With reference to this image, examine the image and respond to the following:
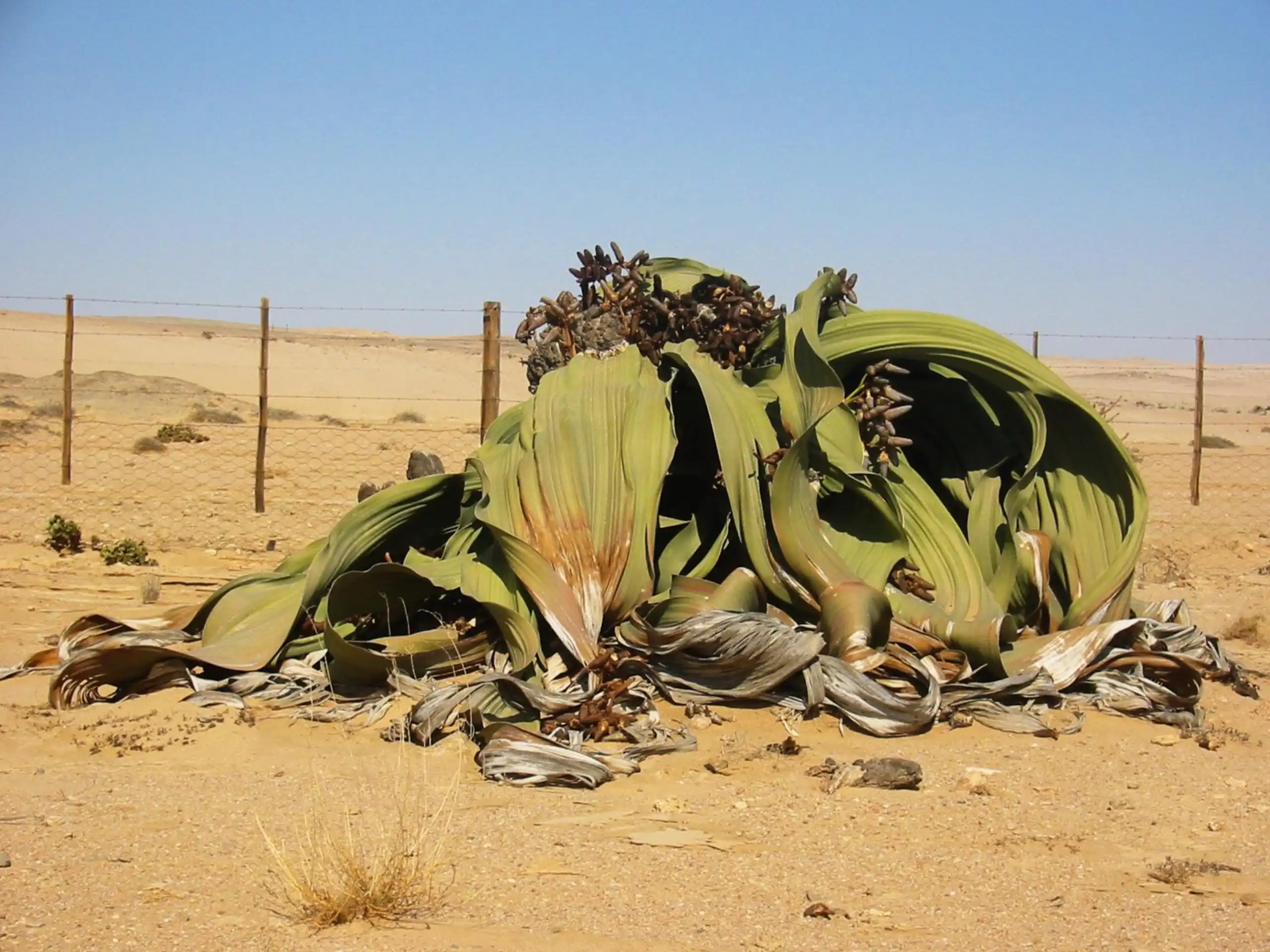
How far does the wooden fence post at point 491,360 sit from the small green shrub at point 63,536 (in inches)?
100

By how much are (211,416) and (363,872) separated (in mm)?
23841

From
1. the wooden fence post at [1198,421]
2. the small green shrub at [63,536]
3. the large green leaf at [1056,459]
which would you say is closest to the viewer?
the large green leaf at [1056,459]

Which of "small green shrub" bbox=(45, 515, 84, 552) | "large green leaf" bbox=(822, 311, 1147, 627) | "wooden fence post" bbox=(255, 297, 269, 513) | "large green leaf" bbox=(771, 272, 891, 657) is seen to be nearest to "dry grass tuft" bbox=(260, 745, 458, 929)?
"large green leaf" bbox=(771, 272, 891, 657)

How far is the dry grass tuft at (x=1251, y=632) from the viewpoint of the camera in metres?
7.14

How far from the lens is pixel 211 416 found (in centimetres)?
2608

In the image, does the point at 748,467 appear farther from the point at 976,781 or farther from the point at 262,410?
the point at 262,410

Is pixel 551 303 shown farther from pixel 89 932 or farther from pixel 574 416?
pixel 89 932

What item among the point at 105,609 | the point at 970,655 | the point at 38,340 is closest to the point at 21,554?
the point at 105,609

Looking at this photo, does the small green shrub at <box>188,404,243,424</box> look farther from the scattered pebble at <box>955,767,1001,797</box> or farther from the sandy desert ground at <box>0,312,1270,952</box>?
the scattered pebble at <box>955,767,1001,797</box>

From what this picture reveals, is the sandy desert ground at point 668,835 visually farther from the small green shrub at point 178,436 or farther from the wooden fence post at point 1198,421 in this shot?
the small green shrub at point 178,436

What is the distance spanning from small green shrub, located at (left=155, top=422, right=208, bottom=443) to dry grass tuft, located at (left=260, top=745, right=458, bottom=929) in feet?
49.8

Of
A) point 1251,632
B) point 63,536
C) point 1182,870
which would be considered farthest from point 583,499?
point 63,536

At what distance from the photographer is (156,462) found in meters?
15.8

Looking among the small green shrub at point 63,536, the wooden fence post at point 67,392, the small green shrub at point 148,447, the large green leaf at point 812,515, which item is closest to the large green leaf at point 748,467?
the large green leaf at point 812,515
